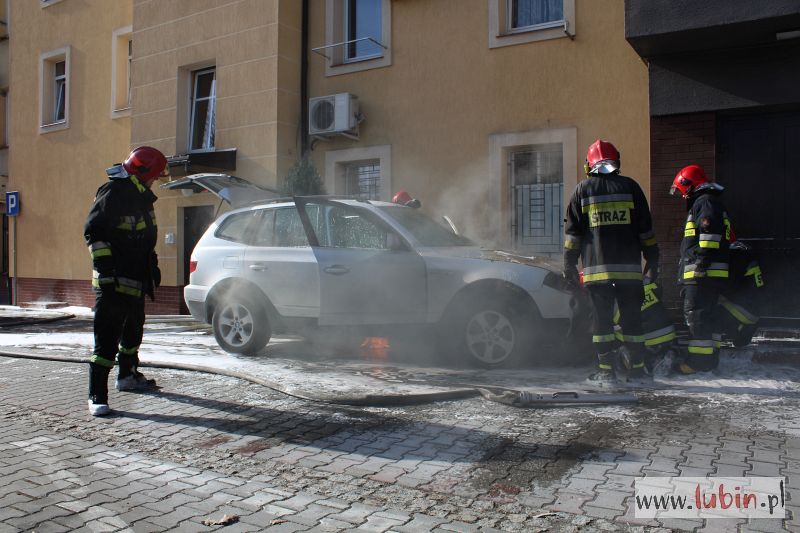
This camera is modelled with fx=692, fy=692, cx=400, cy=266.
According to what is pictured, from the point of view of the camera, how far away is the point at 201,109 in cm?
1352

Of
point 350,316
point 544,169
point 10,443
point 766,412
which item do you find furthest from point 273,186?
point 766,412

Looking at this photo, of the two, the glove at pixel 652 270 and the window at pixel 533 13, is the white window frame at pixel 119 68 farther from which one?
the glove at pixel 652 270

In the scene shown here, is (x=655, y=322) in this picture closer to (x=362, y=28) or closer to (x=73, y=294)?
(x=362, y=28)

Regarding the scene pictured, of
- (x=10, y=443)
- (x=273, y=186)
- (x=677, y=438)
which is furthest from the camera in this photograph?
(x=273, y=186)

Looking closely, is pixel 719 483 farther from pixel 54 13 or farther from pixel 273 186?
pixel 54 13

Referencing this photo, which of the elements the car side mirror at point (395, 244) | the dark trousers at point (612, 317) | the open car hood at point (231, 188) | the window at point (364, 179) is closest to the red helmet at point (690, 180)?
the dark trousers at point (612, 317)

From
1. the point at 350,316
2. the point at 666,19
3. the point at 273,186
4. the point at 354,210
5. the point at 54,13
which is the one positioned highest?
the point at 54,13

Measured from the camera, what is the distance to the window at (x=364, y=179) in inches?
461

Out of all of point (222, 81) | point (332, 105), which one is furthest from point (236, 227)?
point (222, 81)

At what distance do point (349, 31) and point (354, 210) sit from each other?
5.91 m

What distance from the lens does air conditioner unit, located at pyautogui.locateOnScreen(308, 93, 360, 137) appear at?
11.2m

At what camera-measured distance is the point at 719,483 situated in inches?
135

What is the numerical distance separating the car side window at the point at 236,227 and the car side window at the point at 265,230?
129mm

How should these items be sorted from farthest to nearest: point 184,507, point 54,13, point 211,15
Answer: point 54,13, point 211,15, point 184,507
